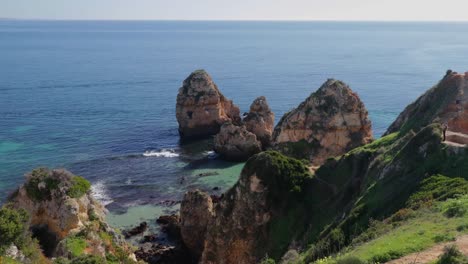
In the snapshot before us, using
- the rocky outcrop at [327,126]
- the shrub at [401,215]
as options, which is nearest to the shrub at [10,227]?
the shrub at [401,215]

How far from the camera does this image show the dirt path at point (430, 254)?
66.2 ft

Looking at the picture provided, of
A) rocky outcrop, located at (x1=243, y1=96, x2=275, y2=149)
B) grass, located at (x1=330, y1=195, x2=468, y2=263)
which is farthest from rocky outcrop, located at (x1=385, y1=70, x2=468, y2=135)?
rocky outcrop, located at (x1=243, y1=96, x2=275, y2=149)

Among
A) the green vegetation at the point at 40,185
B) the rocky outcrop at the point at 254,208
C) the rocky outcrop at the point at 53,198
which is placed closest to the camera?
the rocky outcrop at the point at 53,198

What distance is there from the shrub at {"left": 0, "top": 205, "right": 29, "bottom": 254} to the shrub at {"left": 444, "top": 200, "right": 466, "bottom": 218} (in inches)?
940

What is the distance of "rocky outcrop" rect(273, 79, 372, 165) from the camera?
62.4 metres

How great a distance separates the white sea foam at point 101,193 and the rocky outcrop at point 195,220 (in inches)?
586

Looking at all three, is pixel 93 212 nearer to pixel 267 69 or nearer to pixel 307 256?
pixel 307 256

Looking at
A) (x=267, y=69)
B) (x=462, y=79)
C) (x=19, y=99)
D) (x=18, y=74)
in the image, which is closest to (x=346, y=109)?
(x=462, y=79)

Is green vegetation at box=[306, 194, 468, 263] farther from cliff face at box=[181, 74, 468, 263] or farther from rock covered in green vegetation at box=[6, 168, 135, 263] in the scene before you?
rock covered in green vegetation at box=[6, 168, 135, 263]

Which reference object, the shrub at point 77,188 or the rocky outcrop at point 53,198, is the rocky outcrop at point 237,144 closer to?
the shrub at point 77,188

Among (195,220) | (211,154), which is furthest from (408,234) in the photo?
(211,154)

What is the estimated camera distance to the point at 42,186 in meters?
36.0

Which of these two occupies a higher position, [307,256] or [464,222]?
[464,222]

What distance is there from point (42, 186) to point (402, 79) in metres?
124
